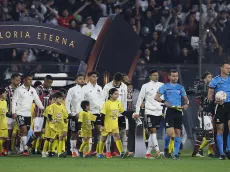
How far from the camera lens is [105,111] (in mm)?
27219

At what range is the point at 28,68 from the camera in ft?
106

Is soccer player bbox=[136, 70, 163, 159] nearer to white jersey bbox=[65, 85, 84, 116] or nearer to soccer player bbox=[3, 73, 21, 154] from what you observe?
white jersey bbox=[65, 85, 84, 116]

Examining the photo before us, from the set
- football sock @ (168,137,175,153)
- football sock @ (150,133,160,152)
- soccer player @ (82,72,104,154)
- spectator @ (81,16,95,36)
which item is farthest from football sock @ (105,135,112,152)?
spectator @ (81,16,95,36)

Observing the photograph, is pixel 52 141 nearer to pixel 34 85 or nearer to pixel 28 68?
pixel 34 85

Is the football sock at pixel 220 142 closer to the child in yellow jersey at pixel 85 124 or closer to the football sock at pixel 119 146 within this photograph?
the football sock at pixel 119 146

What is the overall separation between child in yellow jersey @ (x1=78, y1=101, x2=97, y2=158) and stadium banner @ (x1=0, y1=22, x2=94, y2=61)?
8.00 ft

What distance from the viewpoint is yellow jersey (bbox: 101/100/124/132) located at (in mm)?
27141

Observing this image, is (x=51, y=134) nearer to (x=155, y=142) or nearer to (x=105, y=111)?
(x=105, y=111)

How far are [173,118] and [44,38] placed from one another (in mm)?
4885

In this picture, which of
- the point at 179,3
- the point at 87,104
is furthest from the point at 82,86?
the point at 179,3

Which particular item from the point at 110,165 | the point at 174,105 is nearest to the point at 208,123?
the point at 174,105

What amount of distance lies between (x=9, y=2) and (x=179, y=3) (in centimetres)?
606

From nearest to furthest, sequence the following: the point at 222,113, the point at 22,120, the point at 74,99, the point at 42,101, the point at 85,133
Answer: the point at 222,113 → the point at 85,133 → the point at 22,120 → the point at 74,99 → the point at 42,101

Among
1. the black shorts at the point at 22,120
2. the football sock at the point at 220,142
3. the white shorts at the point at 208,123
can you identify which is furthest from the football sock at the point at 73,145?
the football sock at the point at 220,142
